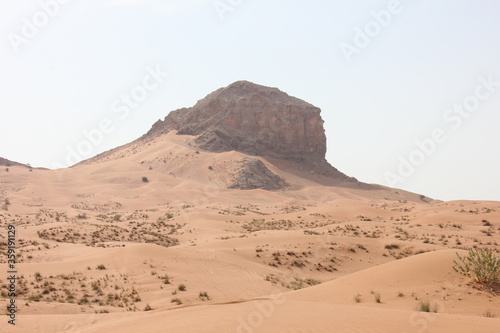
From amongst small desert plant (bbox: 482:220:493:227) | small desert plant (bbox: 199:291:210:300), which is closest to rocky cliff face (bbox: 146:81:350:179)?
small desert plant (bbox: 482:220:493:227)

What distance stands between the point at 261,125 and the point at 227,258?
6450 centimetres

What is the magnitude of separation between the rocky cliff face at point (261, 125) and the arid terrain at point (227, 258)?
13.4 metres

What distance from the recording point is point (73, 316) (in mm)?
9859

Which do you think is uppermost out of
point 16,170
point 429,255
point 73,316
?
point 16,170

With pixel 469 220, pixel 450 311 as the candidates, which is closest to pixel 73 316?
pixel 450 311

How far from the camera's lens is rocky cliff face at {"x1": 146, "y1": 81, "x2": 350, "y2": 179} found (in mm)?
81594

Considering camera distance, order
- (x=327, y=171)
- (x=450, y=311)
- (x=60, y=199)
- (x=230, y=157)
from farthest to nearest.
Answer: (x=327, y=171)
(x=230, y=157)
(x=60, y=199)
(x=450, y=311)

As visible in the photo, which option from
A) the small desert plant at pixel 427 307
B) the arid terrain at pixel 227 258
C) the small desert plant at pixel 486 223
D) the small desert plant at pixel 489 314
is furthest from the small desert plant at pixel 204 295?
the small desert plant at pixel 486 223

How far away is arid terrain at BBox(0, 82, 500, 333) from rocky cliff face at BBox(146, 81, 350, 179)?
13.4m

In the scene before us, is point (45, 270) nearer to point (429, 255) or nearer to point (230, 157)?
point (429, 255)

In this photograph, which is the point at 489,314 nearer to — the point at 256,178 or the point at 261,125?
the point at 256,178

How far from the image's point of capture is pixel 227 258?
19859 mm

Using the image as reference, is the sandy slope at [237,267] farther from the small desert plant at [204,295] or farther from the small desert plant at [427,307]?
the small desert plant at [427,307]

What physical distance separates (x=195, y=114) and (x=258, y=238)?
65.5 meters
